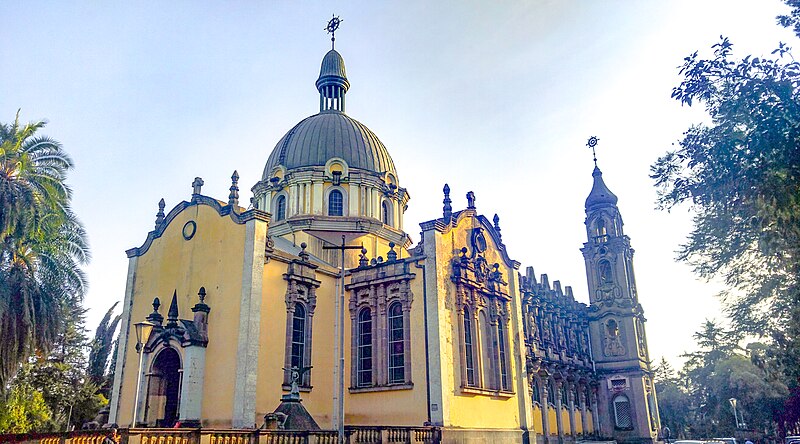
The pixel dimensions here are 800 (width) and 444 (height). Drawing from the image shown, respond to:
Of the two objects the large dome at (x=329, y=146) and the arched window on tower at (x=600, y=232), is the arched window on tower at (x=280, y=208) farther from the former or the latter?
the arched window on tower at (x=600, y=232)

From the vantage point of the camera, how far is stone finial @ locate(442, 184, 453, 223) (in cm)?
2636

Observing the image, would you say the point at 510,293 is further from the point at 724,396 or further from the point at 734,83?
the point at 724,396

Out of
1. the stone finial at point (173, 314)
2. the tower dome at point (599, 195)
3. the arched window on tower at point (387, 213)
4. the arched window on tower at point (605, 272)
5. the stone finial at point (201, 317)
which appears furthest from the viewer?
the tower dome at point (599, 195)

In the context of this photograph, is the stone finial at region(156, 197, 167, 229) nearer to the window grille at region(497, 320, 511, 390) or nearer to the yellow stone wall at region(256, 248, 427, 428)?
the yellow stone wall at region(256, 248, 427, 428)

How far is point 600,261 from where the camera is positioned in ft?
151

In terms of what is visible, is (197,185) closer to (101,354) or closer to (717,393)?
(101,354)

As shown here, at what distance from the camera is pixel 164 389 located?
22.6m

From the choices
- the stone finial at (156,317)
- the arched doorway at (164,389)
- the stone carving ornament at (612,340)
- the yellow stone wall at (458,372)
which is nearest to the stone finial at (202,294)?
the stone finial at (156,317)

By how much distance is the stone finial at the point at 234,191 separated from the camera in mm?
23766

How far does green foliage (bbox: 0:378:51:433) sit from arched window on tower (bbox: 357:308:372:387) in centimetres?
1518

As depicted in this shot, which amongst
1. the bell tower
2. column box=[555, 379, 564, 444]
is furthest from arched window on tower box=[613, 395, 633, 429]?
column box=[555, 379, 564, 444]

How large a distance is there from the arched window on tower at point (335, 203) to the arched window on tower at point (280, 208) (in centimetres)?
256

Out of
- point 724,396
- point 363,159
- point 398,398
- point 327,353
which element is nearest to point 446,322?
point 398,398

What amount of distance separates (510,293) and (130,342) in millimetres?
16995
